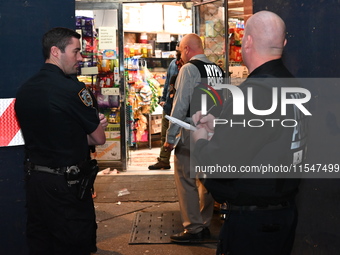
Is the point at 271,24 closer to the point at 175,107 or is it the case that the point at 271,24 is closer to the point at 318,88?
the point at 318,88

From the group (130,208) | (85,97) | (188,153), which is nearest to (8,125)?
(85,97)

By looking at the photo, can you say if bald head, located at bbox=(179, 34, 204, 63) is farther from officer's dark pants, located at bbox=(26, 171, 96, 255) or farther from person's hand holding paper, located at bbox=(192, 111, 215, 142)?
person's hand holding paper, located at bbox=(192, 111, 215, 142)

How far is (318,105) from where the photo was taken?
11.1 feet

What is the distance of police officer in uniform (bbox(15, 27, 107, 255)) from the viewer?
124 inches

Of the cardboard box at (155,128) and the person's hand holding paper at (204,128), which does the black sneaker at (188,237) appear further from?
the cardboard box at (155,128)

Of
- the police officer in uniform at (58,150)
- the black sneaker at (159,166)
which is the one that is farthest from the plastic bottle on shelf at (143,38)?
the police officer in uniform at (58,150)

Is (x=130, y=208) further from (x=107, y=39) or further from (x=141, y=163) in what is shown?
(x=107, y=39)

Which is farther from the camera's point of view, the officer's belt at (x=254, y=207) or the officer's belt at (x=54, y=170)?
the officer's belt at (x=54, y=170)

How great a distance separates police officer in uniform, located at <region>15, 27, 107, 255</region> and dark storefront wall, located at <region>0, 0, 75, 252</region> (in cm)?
39

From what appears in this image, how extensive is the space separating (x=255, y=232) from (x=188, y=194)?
2406 millimetres

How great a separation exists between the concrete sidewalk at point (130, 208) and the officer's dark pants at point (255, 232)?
2132 mm

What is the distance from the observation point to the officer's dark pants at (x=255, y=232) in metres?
2.55

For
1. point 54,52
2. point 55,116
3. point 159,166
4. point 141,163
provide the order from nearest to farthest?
1. point 55,116
2. point 54,52
3. point 159,166
4. point 141,163

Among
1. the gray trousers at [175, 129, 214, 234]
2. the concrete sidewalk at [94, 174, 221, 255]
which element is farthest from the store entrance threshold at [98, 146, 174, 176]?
the gray trousers at [175, 129, 214, 234]
